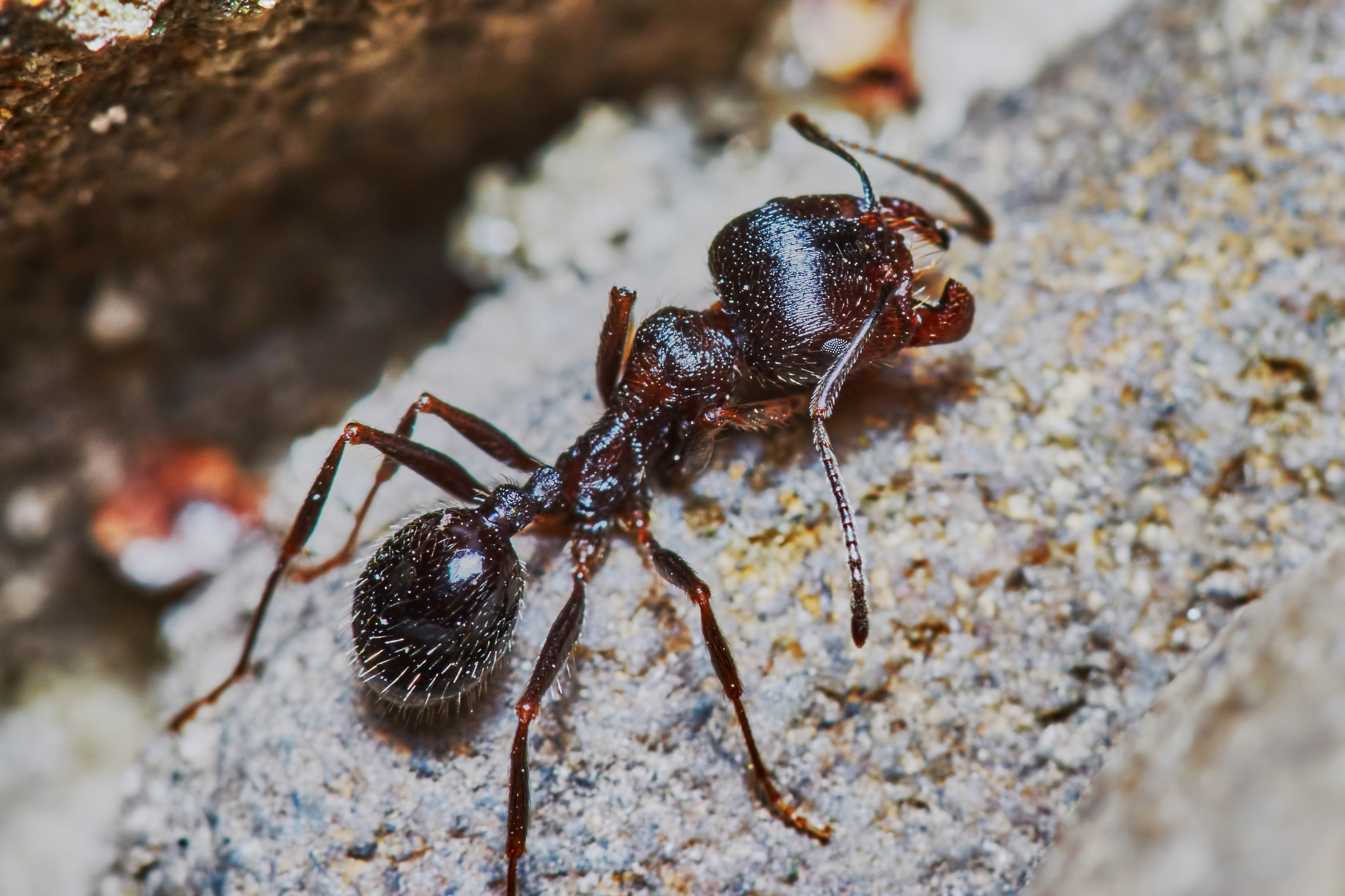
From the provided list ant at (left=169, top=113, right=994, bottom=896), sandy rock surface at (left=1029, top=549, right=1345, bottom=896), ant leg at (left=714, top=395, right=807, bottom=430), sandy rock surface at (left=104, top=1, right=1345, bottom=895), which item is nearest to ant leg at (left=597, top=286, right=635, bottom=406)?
ant at (left=169, top=113, right=994, bottom=896)

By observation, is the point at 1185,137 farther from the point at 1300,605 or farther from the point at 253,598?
the point at 253,598

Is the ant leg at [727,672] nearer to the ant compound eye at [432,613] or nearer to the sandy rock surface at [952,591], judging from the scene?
the sandy rock surface at [952,591]

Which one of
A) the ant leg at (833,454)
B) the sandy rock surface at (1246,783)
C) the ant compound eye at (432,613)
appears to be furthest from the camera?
the ant compound eye at (432,613)

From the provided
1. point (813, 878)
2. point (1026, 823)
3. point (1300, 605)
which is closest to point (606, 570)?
point (813, 878)

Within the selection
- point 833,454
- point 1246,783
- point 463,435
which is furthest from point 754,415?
point 1246,783

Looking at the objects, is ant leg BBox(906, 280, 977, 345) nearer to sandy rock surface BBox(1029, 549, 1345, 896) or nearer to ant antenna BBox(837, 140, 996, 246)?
ant antenna BBox(837, 140, 996, 246)

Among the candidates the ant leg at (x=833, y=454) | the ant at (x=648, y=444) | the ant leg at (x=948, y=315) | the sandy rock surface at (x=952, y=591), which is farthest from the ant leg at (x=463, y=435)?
the ant leg at (x=948, y=315)

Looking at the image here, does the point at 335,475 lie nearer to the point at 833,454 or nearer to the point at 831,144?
the point at 833,454

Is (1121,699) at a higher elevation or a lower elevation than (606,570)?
lower
